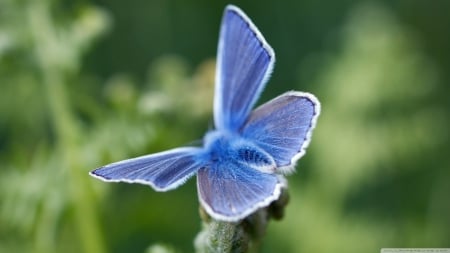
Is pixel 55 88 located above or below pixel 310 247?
above

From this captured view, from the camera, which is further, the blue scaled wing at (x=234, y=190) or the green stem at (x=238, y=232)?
the green stem at (x=238, y=232)

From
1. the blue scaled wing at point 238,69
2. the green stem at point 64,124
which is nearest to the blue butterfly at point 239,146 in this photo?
the blue scaled wing at point 238,69

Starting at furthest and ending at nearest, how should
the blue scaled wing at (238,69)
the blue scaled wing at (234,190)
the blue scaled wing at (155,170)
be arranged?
the blue scaled wing at (238,69), the blue scaled wing at (155,170), the blue scaled wing at (234,190)

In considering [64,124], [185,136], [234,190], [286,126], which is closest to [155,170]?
[234,190]

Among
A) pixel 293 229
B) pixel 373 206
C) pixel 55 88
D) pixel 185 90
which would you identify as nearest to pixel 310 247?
pixel 293 229

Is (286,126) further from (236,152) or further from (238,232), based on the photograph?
(238,232)

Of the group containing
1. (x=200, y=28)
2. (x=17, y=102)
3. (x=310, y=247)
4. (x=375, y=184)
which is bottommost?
(x=310, y=247)

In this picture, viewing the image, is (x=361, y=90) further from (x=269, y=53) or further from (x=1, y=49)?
(x=269, y=53)

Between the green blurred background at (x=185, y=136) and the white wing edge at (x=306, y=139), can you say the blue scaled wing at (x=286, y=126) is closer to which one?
the white wing edge at (x=306, y=139)
